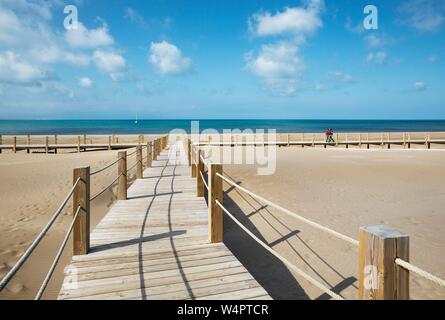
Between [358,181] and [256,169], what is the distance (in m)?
4.35

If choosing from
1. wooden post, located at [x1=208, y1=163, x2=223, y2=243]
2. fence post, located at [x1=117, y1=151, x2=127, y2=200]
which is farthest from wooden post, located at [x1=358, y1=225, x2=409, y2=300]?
fence post, located at [x1=117, y1=151, x2=127, y2=200]

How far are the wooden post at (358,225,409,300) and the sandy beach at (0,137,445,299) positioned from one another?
10.8 feet

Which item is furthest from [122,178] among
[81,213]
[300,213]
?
[300,213]

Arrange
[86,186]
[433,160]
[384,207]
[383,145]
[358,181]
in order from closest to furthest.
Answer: [86,186] → [384,207] → [358,181] → [433,160] → [383,145]

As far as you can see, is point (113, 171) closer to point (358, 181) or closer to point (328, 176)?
point (328, 176)

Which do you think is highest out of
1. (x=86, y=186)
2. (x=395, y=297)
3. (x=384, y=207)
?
(x=86, y=186)

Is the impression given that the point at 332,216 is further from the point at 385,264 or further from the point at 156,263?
the point at 385,264

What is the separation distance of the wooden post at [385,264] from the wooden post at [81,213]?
3.59 meters

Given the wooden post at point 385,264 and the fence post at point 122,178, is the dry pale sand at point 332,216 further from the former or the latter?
the wooden post at point 385,264

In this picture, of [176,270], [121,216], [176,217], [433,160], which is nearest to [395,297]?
[176,270]

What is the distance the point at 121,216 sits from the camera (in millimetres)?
6074

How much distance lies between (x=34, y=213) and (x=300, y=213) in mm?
7740

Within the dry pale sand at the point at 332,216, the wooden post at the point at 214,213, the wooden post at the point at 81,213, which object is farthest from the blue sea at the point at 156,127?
the wooden post at the point at 214,213

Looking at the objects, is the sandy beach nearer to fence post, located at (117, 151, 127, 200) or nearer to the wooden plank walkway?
the wooden plank walkway
